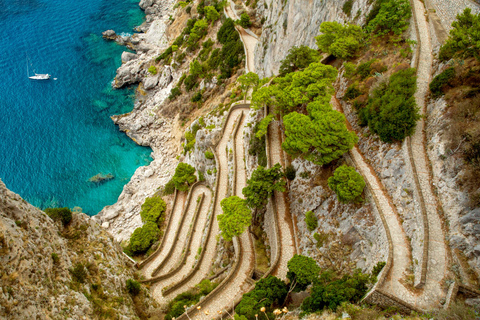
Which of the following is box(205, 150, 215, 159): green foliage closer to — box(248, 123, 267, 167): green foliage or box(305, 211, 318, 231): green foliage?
box(248, 123, 267, 167): green foliage

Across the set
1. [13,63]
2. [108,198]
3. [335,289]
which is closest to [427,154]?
[335,289]

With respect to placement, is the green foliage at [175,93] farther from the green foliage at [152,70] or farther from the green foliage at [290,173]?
the green foliage at [290,173]

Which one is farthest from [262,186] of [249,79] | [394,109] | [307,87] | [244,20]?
[244,20]

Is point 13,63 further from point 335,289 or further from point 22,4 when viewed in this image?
point 335,289

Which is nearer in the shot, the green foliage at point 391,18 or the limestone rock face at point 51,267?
the limestone rock face at point 51,267

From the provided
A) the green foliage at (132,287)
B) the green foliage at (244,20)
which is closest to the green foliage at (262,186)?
the green foliage at (132,287)

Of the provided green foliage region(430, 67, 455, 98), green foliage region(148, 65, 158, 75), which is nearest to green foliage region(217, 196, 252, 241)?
green foliage region(430, 67, 455, 98)

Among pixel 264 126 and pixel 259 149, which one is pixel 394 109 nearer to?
pixel 264 126
